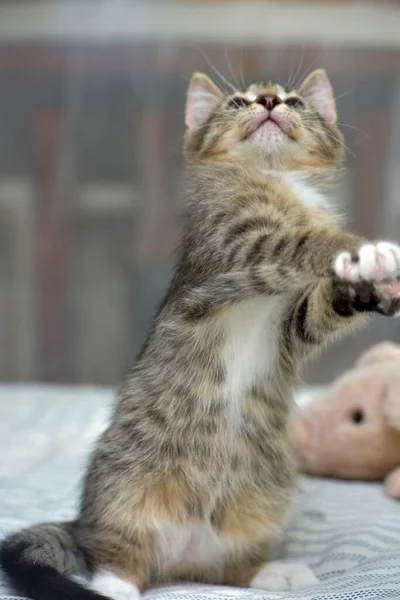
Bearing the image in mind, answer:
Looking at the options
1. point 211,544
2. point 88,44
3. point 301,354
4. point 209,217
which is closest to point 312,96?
point 209,217

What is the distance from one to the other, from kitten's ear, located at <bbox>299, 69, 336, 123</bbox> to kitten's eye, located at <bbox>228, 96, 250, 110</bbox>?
0.42ft

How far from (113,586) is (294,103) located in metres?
0.90

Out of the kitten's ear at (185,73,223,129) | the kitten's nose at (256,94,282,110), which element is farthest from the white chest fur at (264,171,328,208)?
the kitten's ear at (185,73,223,129)

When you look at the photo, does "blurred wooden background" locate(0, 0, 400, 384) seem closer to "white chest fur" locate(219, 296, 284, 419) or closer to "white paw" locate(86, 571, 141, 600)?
"white chest fur" locate(219, 296, 284, 419)

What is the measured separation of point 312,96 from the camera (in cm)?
152

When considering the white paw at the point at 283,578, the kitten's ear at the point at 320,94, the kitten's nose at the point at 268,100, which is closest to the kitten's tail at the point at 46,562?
the white paw at the point at 283,578

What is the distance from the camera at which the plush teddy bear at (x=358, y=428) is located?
1677 millimetres

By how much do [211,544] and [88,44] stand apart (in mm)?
2142

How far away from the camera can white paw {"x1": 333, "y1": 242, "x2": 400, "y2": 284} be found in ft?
3.26

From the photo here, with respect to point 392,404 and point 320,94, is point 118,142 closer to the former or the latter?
point 320,94

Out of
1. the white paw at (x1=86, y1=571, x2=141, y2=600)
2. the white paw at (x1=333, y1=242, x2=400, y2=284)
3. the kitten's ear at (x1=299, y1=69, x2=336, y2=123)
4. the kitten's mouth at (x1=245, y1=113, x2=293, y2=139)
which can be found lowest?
the white paw at (x1=86, y1=571, x2=141, y2=600)

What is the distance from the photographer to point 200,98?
1.55m

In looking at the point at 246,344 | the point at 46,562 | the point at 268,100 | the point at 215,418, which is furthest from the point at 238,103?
the point at 46,562

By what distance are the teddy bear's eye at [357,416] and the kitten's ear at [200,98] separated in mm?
730
